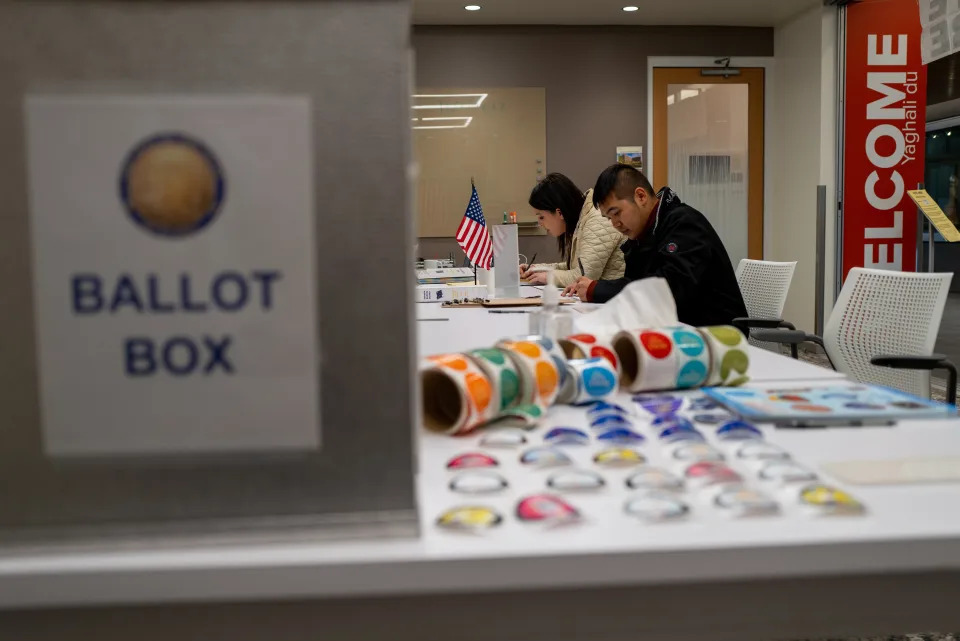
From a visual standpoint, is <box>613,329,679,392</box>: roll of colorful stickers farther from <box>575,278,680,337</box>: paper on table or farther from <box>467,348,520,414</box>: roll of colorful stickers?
<box>467,348,520,414</box>: roll of colorful stickers

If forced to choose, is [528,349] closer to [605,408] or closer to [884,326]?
[605,408]

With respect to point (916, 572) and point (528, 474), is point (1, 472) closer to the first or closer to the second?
point (528, 474)

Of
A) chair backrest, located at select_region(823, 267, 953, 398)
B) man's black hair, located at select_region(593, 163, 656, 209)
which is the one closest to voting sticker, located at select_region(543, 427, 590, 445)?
chair backrest, located at select_region(823, 267, 953, 398)

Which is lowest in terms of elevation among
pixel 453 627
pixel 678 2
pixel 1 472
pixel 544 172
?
pixel 453 627

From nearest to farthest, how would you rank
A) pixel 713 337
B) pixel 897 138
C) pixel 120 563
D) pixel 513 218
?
1. pixel 120 563
2. pixel 713 337
3. pixel 897 138
4. pixel 513 218

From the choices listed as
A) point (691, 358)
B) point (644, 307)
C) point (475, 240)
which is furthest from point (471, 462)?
point (475, 240)

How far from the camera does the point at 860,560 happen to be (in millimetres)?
588

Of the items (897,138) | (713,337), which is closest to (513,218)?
(897,138)

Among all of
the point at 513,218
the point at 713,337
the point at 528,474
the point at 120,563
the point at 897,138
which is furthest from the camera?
the point at 513,218

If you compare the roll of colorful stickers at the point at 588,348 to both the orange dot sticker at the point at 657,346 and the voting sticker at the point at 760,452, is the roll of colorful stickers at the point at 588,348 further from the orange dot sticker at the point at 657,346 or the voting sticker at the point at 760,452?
the voting sticker at the point at 760,452

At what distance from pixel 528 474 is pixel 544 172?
244 inches

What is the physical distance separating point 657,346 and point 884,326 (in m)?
1.46

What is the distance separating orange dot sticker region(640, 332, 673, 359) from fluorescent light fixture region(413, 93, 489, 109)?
19.1 ft

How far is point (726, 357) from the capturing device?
1201mm
